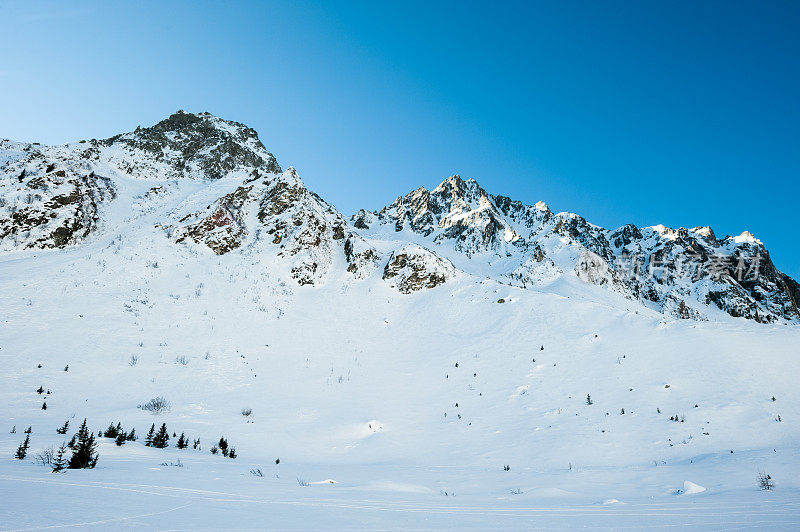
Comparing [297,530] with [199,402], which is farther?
[199,402]

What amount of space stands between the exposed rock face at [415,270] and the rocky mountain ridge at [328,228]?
0.11 meters

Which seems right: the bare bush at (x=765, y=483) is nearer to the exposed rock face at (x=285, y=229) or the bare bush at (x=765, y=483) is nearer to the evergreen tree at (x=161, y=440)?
the evergreen tree at (x=161, y=440)

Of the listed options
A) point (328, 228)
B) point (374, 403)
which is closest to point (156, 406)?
point (374, 403)

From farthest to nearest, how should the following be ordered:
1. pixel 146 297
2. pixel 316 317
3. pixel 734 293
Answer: pixel 734 293 < pixel 316 317 < pixel 146 297

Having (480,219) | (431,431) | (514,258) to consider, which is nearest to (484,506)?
(431,431)

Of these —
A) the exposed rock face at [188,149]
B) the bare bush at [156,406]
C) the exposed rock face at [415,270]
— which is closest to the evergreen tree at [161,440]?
the bare bush at [156,406]

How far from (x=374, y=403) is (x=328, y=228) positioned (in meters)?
22.5

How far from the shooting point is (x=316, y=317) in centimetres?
2283

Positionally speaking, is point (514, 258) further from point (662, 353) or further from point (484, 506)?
point (484, 506)

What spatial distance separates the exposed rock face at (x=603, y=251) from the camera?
2142 inches

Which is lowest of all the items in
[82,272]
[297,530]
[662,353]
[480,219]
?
[297,530]

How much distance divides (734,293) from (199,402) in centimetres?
8463

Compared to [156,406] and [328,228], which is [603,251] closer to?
[328,228]

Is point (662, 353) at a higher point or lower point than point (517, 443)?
higher
